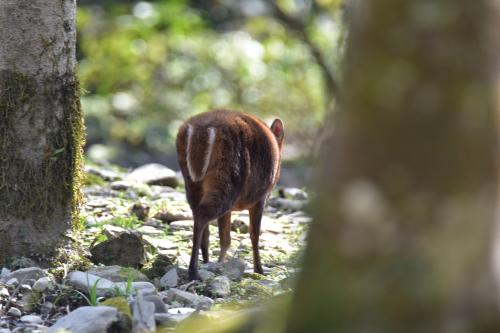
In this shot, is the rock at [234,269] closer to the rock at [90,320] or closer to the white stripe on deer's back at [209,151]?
the white stripe on deer's back at [209,151]

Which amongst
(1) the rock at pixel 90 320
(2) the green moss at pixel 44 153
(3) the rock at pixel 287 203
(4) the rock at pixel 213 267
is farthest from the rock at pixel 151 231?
(1) the rock at pixel 90 320

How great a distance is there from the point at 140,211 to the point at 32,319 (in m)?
2.96

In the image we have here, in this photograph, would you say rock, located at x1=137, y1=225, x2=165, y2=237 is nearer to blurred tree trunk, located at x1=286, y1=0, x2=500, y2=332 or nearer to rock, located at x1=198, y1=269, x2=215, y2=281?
rock, located at x1=198, y1=269, x2=215, y2=281

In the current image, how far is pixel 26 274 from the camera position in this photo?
232 inches

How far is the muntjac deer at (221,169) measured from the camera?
22.6 feet

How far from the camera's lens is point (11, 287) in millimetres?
5770

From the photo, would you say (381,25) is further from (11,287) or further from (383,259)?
(11,287)

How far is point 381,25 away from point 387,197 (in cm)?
52

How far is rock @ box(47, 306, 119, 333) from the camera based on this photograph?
488 centimetres

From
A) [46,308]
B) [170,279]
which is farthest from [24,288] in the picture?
[170,279]

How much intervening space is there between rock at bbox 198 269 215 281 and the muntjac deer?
0.18 feet

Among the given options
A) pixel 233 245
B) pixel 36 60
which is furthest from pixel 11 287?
pixel 233 245

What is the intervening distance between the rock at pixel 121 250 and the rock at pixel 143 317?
1519 millimetres

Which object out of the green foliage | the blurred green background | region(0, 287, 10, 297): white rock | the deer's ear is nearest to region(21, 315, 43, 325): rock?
region(0, 287, 10, 297): white rock
